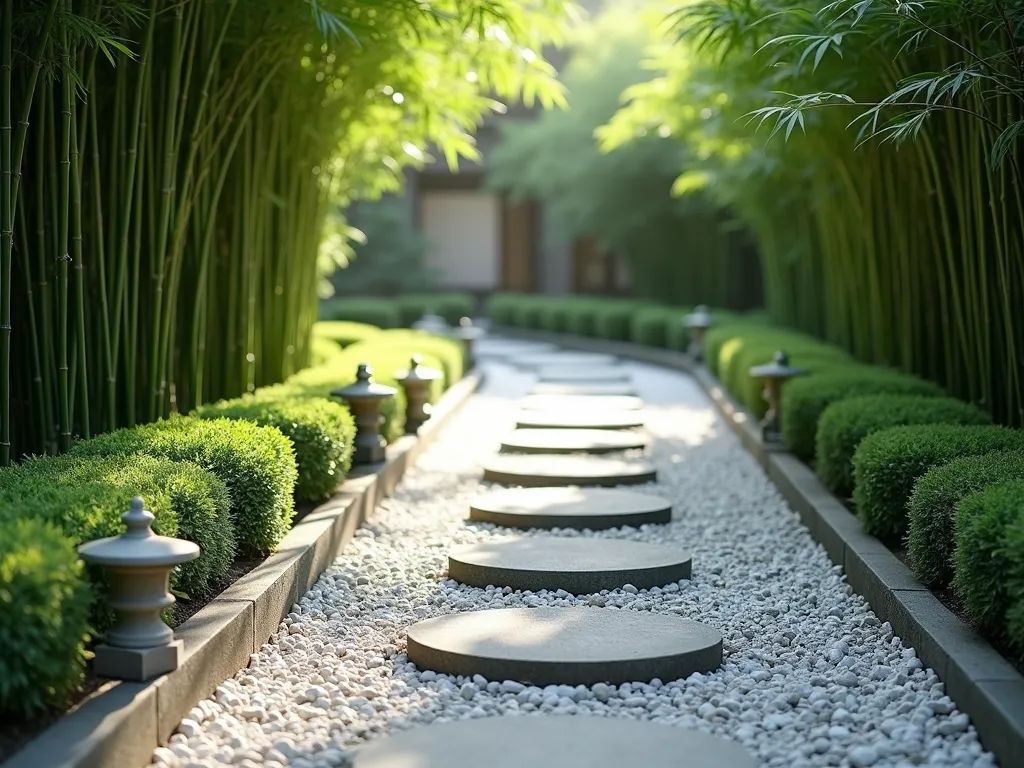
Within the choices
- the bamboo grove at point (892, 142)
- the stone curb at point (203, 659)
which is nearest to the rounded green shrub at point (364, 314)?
the bamboo grove at point (892, 142)

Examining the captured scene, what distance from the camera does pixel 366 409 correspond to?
5.51 metres

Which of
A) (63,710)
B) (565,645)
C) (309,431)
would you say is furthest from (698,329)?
(63,710)

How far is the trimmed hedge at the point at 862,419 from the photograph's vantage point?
4.66 metres

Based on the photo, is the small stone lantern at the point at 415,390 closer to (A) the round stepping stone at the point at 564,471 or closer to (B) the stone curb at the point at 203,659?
(A) the round stepping stone at the point at 564,471

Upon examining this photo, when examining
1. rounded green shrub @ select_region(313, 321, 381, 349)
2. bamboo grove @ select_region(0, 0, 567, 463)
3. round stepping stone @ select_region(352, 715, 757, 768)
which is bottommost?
round stepping stone @ select_region(352, 715, 757, 768)

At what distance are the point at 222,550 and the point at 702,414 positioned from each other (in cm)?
571

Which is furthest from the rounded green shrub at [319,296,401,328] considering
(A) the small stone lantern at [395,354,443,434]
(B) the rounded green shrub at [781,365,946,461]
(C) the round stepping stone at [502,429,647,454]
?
(B) the rounded green shrub at [781,365,946,461]

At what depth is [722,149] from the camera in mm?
8648

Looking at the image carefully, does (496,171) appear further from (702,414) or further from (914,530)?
(914,530)

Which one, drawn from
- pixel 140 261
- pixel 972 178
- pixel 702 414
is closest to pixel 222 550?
pixel 140 261

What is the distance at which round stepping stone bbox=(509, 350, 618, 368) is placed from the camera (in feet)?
40.4

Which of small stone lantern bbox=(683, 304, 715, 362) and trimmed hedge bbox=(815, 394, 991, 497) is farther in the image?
small stone lantern bbox=(683, 304, 715, 362)

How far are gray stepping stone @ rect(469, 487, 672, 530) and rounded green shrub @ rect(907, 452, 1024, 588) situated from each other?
150 centimetres

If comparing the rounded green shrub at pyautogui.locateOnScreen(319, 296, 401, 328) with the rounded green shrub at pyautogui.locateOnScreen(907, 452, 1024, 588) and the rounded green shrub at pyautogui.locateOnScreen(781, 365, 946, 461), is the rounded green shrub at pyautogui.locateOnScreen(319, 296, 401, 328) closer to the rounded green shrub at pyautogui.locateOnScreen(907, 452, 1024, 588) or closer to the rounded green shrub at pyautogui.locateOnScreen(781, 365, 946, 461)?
the rounded green shrub at pyautogui.locateOnScreen(781, 365, 946, 461)
